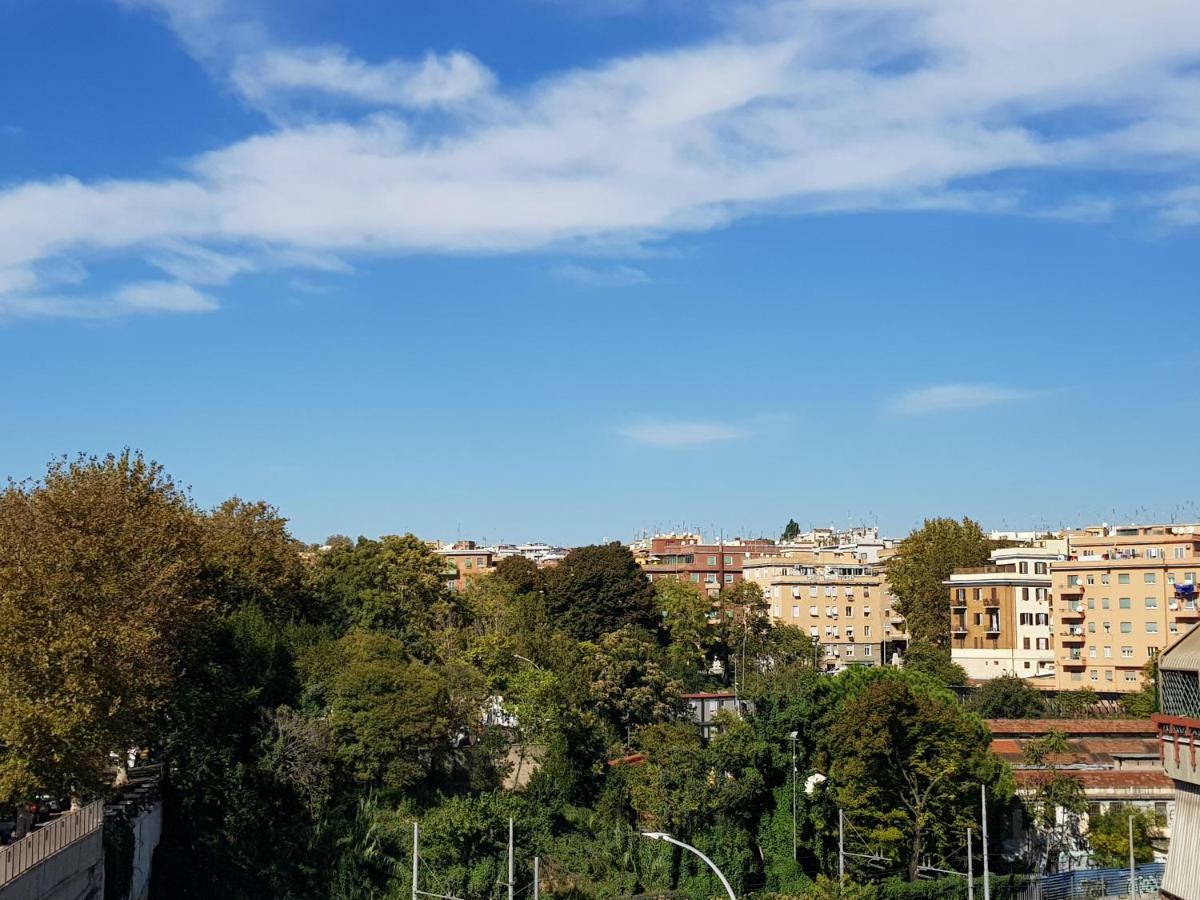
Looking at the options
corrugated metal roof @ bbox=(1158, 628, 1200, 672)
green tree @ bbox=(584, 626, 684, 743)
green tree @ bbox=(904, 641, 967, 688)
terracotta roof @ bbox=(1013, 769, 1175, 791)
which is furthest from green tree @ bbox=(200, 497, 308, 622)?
corrugated metal roof @ bbox=(1158, 628, 1200, 672)

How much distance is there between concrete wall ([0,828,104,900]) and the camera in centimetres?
2719

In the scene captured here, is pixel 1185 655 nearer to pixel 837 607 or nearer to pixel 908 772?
pixel 908 772

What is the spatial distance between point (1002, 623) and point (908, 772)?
49.9 metres

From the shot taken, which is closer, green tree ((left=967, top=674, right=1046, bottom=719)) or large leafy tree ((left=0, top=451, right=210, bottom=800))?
large leafy tree ((left=0, top=451, right=210, bottom=800))

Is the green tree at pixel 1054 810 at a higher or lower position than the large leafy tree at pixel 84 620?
lower

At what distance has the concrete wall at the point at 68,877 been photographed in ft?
89.2

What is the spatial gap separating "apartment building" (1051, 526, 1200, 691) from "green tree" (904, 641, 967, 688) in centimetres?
675

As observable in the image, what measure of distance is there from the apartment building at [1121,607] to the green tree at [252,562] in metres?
50.2

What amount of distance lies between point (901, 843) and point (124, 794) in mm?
26408

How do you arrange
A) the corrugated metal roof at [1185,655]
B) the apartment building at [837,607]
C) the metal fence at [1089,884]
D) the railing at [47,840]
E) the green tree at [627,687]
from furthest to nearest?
the apartment building at [837,607], the green tree at [627,687], the metal fence at [1089,884], the railing at [47,840], the corrugated metal roof at [1185,655]

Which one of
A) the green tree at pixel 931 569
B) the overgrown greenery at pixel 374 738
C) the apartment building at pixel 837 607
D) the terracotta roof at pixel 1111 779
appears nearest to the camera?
the overgrown greenery at pixel 374 738

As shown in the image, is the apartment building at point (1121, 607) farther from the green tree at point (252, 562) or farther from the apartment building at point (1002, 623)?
the green tree at point (252, 562)

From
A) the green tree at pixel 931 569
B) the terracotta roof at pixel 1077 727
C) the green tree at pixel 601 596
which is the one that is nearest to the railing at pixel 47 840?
the terracotta roof at pixel 1077 727

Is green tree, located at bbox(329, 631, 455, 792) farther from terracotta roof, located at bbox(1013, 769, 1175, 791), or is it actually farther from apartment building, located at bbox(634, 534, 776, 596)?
apartment building, located at bbox(634, 534, 776, 596)
